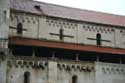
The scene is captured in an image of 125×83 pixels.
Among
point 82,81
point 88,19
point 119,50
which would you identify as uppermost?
point 88,19

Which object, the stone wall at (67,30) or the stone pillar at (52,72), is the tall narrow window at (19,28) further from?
the stone pillar at (52,72)

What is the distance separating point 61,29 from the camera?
47.3m

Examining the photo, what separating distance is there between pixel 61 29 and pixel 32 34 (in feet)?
12.3

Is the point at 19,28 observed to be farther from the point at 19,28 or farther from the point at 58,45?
the point at 58,45

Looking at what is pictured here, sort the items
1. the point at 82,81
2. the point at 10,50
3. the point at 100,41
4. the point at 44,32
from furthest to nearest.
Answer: the point at 100,41 < the point at 44,32 < the point at 82,81 < the point at 10,50

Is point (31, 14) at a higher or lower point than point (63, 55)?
higher

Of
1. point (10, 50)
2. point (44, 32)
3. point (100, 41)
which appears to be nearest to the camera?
point (10, 50)

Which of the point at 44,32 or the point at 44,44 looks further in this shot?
A: the point at 44,32

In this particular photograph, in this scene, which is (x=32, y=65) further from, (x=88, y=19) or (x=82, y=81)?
(x=88, y=19)

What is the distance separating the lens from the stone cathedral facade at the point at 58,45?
40.3 m

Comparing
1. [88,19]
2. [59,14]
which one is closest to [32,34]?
[59,14]

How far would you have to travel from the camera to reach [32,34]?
4525 centimetres

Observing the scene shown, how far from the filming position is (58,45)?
43344mm

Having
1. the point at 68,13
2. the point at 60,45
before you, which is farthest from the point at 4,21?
the point at 68,13
